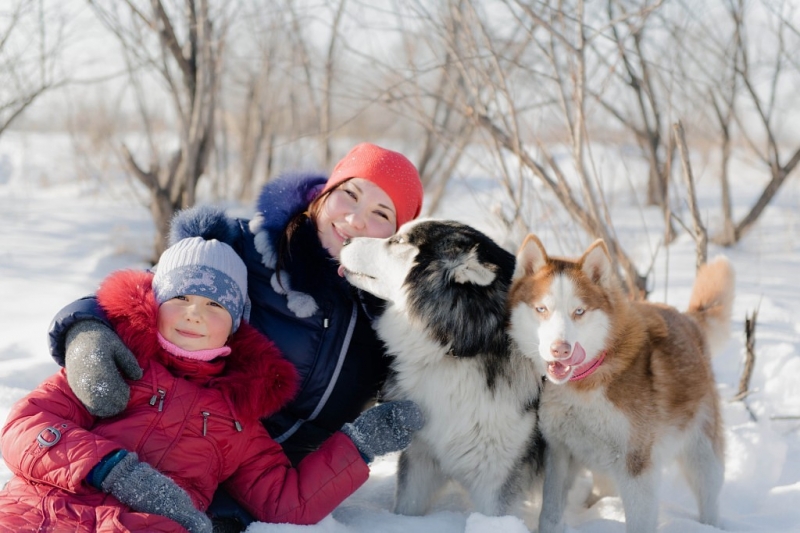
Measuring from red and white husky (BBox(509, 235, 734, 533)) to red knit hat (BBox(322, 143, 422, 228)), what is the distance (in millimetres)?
698

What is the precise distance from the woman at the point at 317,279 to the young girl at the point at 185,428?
218mm

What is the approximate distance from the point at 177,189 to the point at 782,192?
10.6m

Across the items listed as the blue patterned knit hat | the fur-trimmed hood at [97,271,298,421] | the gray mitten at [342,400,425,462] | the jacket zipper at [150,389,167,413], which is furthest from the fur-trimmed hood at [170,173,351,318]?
the jacket zipper at [150,389,167,413]

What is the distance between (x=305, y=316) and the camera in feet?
9.10

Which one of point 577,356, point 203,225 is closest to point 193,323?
point 203,225

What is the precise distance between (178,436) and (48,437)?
419 millimetres

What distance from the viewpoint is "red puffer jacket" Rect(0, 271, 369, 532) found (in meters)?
2.00

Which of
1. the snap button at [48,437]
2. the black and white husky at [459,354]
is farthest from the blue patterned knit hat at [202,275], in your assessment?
the snap button at [48,437]

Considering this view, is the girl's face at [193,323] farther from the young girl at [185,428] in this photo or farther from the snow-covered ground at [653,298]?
the snow-covered ground at [653,298]

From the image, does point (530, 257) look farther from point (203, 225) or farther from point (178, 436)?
point (178, 436)

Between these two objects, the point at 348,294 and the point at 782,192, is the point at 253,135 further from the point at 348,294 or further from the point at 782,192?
the point at 782,192

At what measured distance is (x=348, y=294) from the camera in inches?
115

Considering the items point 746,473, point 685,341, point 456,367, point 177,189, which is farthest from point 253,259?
point 177,189

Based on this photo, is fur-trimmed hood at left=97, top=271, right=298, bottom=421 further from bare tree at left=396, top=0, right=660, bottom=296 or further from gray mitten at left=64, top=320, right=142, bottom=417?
bare tree at left=396, top=0, right=660, bottom=296
